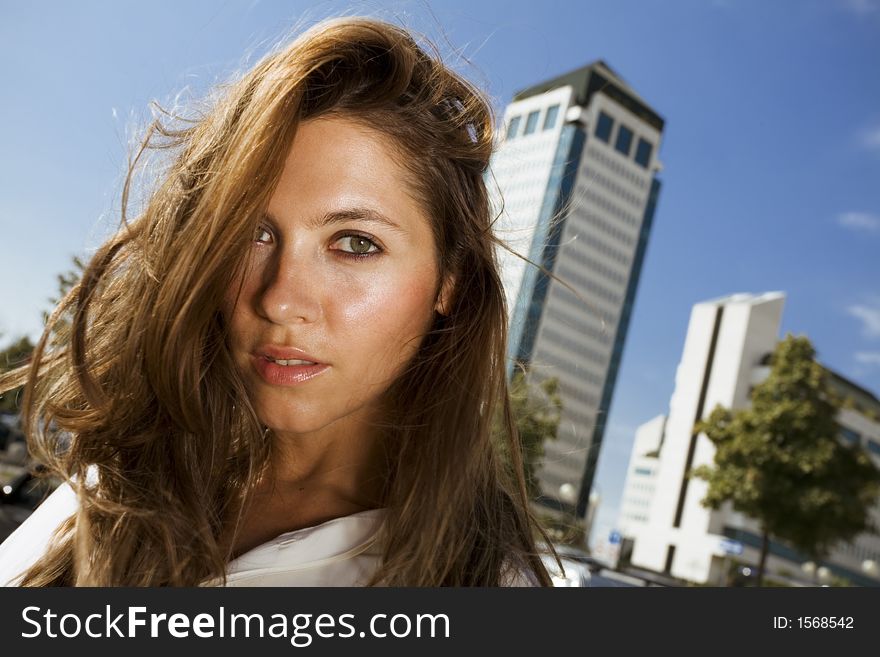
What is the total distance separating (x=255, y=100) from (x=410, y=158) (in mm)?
265

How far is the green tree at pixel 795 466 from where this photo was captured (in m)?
17.3

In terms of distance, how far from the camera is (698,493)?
47781 millimetres

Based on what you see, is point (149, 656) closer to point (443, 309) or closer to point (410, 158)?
point (443, 309)

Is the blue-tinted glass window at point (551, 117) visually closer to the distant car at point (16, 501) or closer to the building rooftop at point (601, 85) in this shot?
the building rooftop at point (601, 85)

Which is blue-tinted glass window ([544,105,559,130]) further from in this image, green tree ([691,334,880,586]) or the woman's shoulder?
the woman's shoulder

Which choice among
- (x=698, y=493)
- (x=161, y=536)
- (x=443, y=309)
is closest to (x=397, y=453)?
(x=443, y=309)

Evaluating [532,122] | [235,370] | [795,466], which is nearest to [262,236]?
[235,370]

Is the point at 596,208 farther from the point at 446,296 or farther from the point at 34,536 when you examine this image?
the point at 34,536

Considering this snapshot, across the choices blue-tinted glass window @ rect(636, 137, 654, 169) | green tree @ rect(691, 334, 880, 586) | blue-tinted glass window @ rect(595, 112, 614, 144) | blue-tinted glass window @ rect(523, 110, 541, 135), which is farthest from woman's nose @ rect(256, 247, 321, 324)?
blue-tinted glass window @ rect(636, 137, 654, 169)

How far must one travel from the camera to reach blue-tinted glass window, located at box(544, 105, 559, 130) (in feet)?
270

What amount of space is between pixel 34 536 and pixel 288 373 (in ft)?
1.98

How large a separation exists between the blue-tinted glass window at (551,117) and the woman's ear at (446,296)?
275 ft

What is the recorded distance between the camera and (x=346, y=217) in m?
1.24

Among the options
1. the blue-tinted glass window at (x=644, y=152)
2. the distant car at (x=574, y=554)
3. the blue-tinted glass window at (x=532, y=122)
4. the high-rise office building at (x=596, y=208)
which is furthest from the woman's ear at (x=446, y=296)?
the blue-tinted glass window at (x=644, y=152)
